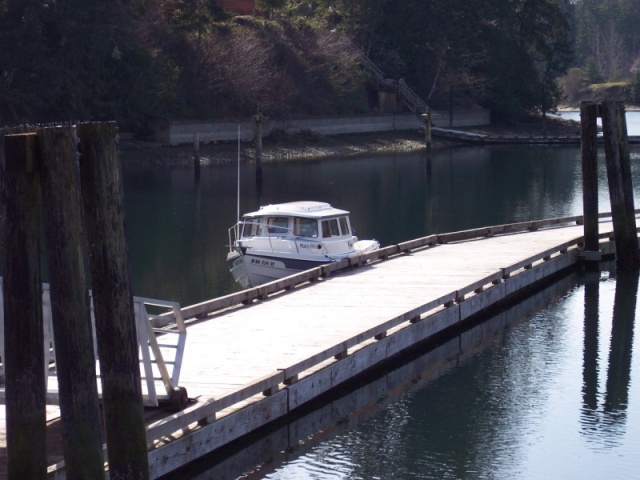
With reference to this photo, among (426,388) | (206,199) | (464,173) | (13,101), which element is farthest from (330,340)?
(464,173)

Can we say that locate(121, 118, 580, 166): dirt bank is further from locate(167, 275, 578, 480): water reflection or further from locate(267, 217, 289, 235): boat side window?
locate(167, 275, 578, 480): water reflection

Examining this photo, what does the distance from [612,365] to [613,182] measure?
334 inches

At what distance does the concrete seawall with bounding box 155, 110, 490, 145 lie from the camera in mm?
64438

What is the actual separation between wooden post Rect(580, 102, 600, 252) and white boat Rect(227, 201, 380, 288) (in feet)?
20.2

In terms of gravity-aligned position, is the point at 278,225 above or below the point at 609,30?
below

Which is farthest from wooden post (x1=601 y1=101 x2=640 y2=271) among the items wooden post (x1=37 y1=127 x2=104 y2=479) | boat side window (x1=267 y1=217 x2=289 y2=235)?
wooden post (x1=37 y1=127 x2=104 y2=479)

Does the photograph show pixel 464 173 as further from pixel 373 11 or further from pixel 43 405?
pixel 43 405

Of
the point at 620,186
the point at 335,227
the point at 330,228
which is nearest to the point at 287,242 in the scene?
the point at 330,228

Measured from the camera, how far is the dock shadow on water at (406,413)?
13906 millimetres

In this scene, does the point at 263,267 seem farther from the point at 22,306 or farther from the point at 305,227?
the point at 22,306

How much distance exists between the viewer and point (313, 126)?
73625mm

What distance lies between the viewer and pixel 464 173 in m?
60.2

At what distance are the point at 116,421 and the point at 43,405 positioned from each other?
775 millimetres

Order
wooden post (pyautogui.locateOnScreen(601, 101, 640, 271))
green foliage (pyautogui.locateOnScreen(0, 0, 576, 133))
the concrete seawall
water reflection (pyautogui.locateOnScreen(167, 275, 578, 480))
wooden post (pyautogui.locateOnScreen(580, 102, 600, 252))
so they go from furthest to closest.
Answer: the concrete seawall → green foliage (pyautogui.locateOnScreen(0, 0, 576, 133)) → wooden post (pyautogui.locateOnScreen(601, 101, 640, 271)) → wooden post (pyautogui.locateOnScreen(580, 102, 600, 252)) → water reflection (pyautogui.locateOnScreen(167, 275, 578, 480))
